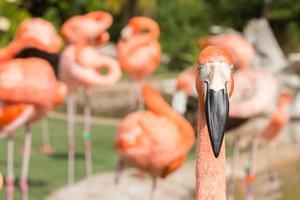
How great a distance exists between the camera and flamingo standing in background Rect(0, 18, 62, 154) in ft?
25.2

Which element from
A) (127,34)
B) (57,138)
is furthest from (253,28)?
(57,138)

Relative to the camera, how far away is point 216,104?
8.97ft

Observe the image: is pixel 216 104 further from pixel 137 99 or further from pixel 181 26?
pixel 181 26

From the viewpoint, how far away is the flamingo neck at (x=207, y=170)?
117 inches


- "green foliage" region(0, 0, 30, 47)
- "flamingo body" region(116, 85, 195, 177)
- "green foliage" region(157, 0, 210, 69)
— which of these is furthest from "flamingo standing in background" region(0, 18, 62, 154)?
"green foliage" region(157, 0, 210, 69)

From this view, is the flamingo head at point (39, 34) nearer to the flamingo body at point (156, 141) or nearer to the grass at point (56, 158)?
the grass at point (56, 158)

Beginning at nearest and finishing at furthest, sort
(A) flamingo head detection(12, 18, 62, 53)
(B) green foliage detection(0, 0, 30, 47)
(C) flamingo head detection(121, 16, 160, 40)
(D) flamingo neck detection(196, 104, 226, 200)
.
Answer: (D) flamingo neck detection(196, 104, 226, 200) < (A) flamingo head detection(12, 18, 62, 53) < (C) flamingo head detection(121, 16, 160, 40) < (B) green foliage detection(0, 0, 30, 47)

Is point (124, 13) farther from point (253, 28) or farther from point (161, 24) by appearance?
point (253, 28)

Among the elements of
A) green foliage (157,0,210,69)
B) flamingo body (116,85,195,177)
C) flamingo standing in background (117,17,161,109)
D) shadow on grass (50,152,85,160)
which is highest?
flamingo body (116,85,195,177)

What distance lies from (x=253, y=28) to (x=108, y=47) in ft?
19.6

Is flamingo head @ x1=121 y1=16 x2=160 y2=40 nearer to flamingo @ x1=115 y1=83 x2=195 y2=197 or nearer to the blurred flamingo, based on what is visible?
the blurred flamingo

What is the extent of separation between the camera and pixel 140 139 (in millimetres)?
6059

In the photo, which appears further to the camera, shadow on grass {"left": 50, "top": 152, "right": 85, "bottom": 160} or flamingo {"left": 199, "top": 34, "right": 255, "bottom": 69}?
shadow on grass {"left": 50, "top": 152, "right": 85, "bottom": 160}

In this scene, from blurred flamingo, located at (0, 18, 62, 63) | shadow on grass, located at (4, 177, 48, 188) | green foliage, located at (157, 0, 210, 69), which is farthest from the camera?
green foliage, located at (157, 0, 210, 69)
